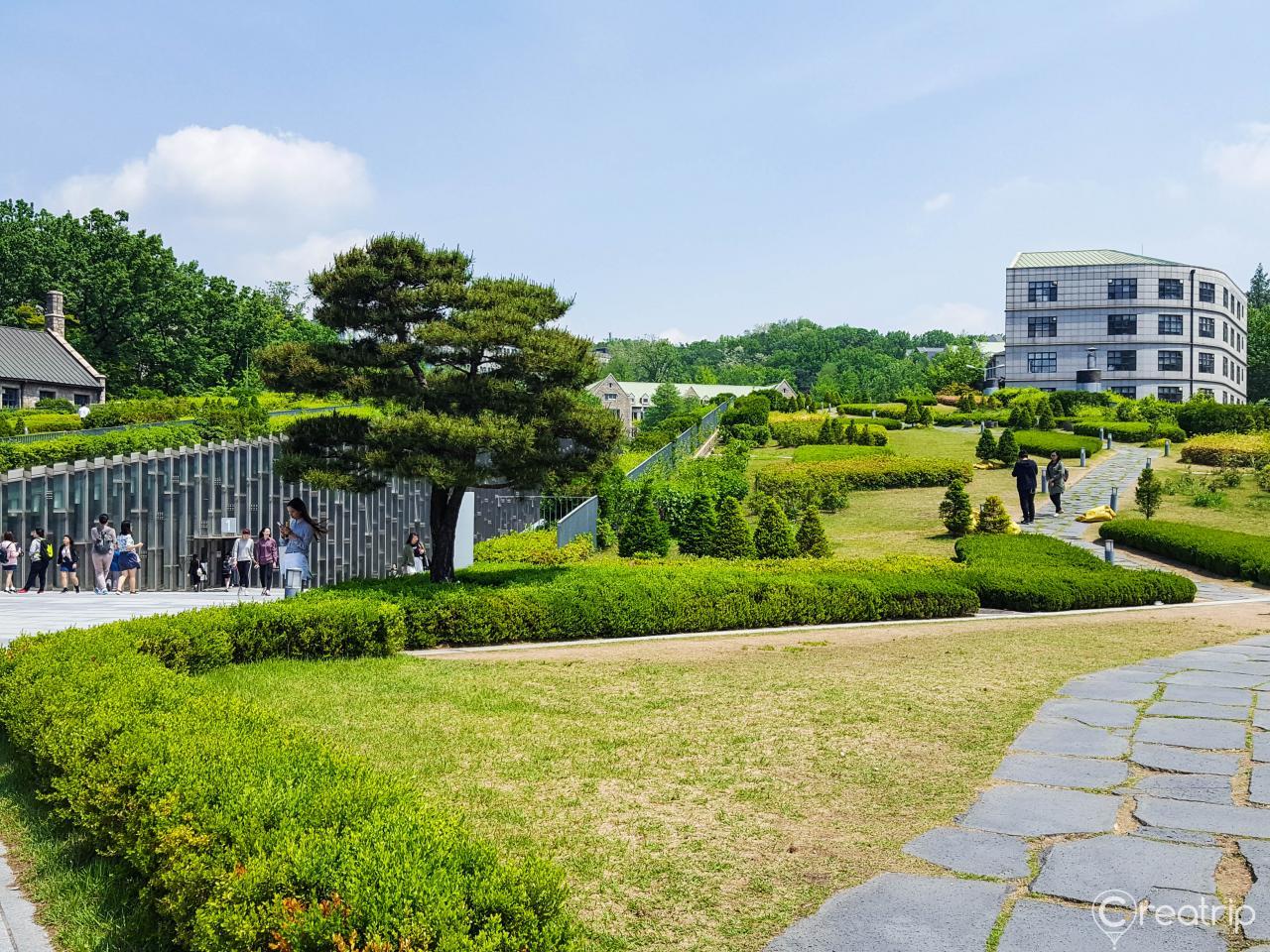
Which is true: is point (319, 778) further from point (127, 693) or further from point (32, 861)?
point (127, 693)

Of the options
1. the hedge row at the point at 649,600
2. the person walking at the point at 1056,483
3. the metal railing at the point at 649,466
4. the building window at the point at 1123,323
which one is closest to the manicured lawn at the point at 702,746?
the hedge row at the point at 649,600

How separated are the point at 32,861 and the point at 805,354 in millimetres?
159126

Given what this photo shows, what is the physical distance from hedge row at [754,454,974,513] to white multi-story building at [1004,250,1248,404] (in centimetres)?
4900

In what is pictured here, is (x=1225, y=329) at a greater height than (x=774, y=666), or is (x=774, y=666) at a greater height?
(x=1225, y=329)

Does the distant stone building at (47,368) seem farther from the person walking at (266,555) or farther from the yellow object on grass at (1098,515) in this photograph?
the yellow object on grass at (1098,515)

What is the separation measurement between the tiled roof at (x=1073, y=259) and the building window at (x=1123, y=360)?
6.59 metres

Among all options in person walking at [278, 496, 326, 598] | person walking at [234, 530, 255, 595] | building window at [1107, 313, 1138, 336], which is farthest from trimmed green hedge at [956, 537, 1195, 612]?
building window at [1107, 313, 1138, 336]

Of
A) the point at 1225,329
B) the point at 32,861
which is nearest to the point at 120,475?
the point at 32,861

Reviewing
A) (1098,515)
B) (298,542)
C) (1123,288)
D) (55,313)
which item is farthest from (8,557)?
(1123,288)

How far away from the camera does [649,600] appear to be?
1377 centimetres

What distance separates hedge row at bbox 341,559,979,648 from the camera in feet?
41.5

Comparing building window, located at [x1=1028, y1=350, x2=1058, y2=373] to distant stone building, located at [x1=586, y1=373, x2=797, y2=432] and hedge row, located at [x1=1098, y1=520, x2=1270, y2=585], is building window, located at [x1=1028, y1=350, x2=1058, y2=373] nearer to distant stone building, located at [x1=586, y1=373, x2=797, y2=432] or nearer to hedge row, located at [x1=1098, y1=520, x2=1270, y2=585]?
distant stone building, located at [x1=586, y1=373, x2=797, y2=432]

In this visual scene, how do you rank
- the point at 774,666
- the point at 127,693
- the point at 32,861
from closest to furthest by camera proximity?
the point at 32,861
the point at 127,693
the point at 774,666

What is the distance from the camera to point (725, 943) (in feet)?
14.4
